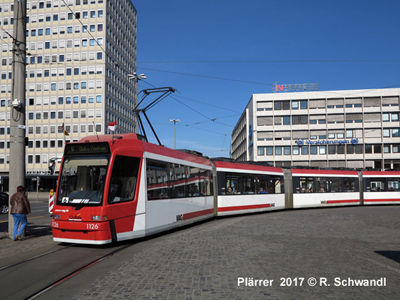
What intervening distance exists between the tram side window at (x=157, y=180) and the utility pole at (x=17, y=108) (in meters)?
3.72

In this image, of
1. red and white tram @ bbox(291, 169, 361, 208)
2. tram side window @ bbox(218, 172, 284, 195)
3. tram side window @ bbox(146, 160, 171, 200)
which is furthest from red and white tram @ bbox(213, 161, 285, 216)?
tram side window @ bbox(146, 160, 171, 200)

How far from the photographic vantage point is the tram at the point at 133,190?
9.28 m

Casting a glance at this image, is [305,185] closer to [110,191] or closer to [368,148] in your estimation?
[110,191]

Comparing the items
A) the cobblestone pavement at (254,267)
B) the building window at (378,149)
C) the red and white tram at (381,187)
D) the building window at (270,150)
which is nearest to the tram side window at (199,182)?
the cobblestone pavement at (254,267)

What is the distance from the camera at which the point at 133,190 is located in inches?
399

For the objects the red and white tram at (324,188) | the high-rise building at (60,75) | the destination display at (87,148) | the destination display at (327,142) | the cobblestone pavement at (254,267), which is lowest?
the cobblestone pavement at (254,267)

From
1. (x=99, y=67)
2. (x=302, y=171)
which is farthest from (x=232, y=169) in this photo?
(x=99, y=67)

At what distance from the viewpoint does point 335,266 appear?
23.4 feet

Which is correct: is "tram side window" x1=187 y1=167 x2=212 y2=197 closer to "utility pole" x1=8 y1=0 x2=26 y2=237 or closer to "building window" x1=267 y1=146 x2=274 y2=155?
"utility pole" x1=8 y1=0 x2=26 y2=237

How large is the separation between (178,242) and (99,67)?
61557 mm

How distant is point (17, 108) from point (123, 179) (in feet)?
13.4

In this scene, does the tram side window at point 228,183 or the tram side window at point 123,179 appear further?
the tram side window at point 228,183

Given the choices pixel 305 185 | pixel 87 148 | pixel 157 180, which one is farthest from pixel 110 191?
pixel 305 185

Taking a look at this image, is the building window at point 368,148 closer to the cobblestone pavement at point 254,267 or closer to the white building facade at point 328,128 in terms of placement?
the white building facade at point 328,128
